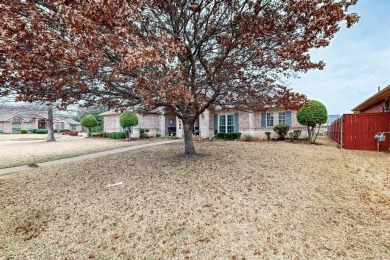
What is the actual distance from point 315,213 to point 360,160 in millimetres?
6056

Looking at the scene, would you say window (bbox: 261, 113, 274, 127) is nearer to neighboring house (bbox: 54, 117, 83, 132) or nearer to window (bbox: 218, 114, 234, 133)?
window (bbox: 218, 114, 234, 133)

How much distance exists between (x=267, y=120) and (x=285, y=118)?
145 centimetres

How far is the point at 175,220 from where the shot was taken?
4.05m

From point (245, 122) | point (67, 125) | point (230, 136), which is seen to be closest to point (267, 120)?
point (245, 122)

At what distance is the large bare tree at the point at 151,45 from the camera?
12.3 ft

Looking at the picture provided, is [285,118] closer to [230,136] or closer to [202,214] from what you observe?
[230,136]

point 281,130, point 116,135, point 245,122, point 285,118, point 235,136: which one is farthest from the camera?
point 116,135

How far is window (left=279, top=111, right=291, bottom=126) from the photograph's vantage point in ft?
57.0

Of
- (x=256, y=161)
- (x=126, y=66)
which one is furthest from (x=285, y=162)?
(x=126, y=66)

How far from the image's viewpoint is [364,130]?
1126cm

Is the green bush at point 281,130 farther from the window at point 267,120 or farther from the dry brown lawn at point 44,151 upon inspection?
the dry brown lawn at point 44,151

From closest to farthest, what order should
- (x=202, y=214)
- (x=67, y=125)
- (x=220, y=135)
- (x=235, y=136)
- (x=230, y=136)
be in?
(x=202, y=214)
(x=235, y=136)
(x=230, y=136)
(x=220, y=135)
(x=67, y=125)

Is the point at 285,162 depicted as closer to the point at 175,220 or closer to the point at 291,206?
the point at 291,206

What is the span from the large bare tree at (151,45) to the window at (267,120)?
1074 cm
